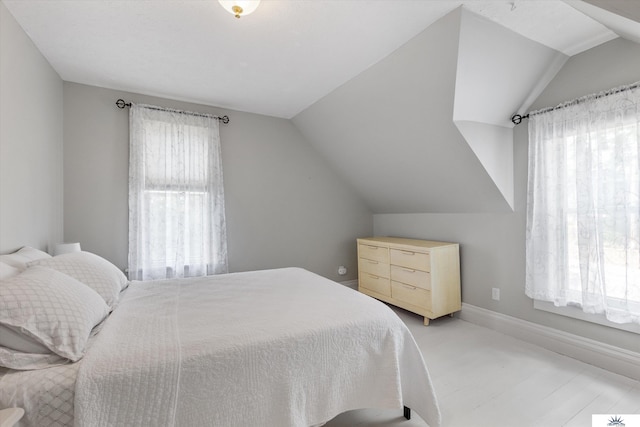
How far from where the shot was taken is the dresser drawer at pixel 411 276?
2.99 meters

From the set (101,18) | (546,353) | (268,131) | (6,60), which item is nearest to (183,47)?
(101,18)

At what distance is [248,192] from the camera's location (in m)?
3.65

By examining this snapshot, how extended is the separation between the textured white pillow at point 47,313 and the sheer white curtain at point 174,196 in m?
1.84

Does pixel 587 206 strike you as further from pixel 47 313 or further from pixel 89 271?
pixel 89 271

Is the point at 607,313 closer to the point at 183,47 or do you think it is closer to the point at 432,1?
the point at 432,1

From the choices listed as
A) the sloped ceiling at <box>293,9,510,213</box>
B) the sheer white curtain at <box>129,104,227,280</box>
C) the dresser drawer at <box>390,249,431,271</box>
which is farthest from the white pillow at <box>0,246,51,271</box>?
the dresser drawer at <box>390,249,431,271</box>

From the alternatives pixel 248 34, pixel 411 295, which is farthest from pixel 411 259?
pixel 248 34

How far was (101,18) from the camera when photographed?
192cm

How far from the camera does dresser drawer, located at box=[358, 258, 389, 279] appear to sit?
3537 mm

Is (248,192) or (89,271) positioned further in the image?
(248,192)

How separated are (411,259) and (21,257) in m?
3.07

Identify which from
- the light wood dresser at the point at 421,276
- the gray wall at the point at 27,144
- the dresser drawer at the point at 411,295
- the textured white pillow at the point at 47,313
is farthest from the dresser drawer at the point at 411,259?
the gray wall at the point at 27,144

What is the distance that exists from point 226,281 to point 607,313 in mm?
2727

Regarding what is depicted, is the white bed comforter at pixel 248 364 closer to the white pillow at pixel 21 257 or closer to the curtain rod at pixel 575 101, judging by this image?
the white pillow at pixel 21 257
